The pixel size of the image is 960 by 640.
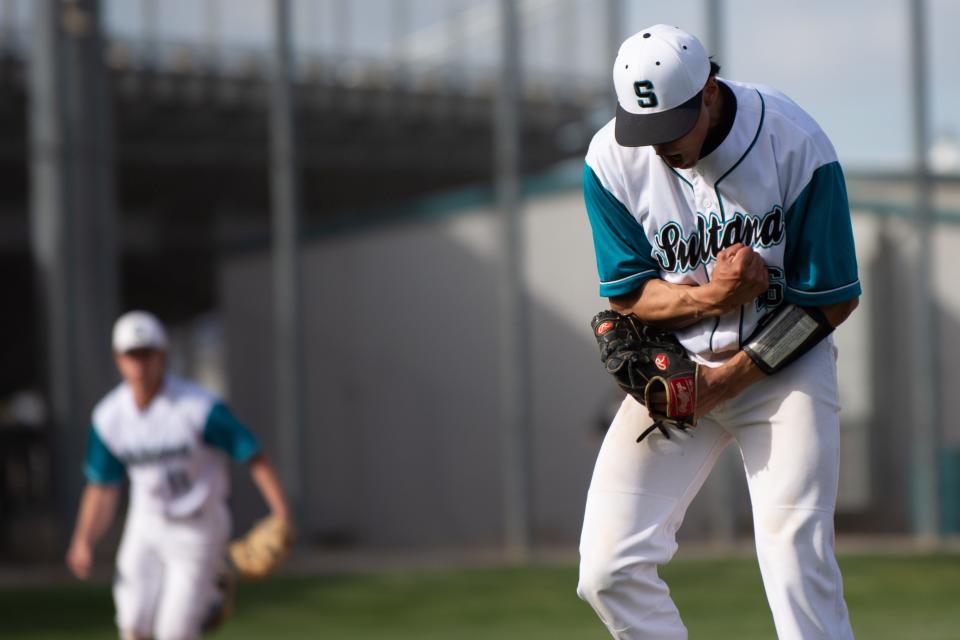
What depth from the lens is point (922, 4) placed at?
16188mm

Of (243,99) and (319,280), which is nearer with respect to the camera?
(319,280)

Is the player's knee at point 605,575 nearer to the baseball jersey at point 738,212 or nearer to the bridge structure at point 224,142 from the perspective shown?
the baseball jersey at point 738,212

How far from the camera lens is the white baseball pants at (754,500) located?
4043 millimetres

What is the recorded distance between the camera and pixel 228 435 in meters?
7.40

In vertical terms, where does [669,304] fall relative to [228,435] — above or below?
above

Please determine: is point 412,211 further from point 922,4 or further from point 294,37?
point 922,4

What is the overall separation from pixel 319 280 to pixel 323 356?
3.37 ft

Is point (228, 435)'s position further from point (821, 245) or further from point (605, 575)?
point (821, 245)

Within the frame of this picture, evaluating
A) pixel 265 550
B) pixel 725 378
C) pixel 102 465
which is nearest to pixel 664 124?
pixel 725 378

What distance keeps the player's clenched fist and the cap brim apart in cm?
37

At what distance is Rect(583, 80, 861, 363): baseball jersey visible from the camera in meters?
4.07

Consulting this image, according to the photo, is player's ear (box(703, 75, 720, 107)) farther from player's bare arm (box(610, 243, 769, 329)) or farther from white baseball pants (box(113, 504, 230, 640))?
white baseball pants (box(113, 504, 230, 640))

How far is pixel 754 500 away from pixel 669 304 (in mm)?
588

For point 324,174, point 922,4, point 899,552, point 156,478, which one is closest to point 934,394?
point 899,552
